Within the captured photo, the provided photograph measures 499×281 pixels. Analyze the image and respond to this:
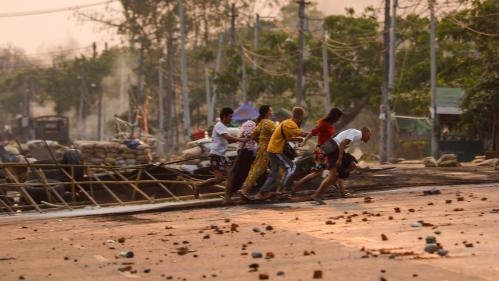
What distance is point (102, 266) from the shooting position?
9.06 meters

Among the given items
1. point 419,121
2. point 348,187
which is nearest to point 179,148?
point 419,121

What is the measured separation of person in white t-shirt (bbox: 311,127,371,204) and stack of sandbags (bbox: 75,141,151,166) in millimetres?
20315

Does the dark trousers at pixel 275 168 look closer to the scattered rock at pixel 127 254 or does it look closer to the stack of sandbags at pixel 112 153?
the scattered rock at pixel 127 254

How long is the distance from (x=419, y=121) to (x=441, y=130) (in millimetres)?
5242

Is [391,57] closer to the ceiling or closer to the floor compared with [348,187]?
closer to the ceiling

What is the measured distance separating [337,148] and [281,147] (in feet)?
2.83

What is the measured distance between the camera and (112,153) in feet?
116

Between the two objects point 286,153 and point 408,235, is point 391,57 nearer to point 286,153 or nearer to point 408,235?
point 286,153

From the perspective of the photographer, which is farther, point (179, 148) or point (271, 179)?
point (179, 148)

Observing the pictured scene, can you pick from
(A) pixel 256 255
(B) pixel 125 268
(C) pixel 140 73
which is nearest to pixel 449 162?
(A) pixel 256 255

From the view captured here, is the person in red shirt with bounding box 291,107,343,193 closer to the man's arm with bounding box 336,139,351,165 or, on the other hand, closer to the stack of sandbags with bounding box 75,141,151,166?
the man's arm with bounding box 336,139,351,165

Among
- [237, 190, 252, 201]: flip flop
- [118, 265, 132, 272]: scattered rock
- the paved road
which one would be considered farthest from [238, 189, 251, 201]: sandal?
[118, 265, 132, 272]: scattered rock

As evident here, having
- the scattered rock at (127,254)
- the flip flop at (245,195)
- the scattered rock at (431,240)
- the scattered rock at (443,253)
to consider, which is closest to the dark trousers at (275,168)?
the flip flop at (245,195)

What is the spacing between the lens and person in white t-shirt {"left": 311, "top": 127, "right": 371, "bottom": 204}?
48.5 feet
